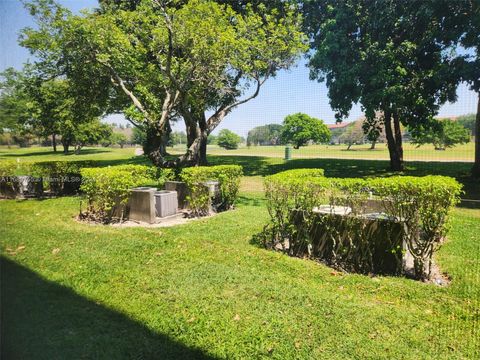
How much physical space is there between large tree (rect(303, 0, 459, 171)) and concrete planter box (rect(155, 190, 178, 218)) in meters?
8.01

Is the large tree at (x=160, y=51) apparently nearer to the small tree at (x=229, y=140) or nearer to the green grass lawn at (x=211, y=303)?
the green grass lawn at (x=211, y=303)

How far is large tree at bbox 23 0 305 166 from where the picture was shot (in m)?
7.20

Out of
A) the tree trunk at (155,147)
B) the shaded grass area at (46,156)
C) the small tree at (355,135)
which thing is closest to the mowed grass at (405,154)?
the small tree at (355,135)

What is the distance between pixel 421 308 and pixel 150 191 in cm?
454

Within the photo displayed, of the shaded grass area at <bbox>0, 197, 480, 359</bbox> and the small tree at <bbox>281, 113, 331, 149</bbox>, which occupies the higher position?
the small tree at <bbox>281, 113, 331, 149</bbox>

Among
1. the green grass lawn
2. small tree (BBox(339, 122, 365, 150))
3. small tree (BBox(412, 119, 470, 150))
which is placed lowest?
the green grass lawn

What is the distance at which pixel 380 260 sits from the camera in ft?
12.3

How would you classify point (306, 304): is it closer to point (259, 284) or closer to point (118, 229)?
point (259, 284)

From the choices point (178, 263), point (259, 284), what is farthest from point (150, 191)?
point (259, 284)

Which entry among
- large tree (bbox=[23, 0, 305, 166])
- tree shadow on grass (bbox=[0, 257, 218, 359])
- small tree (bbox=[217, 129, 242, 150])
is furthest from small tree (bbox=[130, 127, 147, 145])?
small tree (bbox=[217, 129, 242, 150])

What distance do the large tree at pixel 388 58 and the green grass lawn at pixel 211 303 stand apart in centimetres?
737

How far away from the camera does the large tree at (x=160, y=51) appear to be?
23.6 feet

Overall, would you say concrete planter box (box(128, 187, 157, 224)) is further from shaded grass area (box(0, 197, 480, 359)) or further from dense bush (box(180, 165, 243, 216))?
shaded grass area (box(0, 197, 480, 359))

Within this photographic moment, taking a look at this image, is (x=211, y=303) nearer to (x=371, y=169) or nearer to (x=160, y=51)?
(x=160, y=51)
